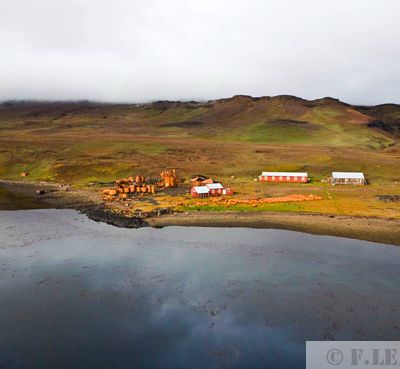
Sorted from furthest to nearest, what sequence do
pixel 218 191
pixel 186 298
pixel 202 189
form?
pixel 218 191
pixel 202 189
pixel 186 298

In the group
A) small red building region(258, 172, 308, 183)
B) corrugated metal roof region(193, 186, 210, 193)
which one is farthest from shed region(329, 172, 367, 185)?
corrugated metal roof region(193, 186, 210, 193)

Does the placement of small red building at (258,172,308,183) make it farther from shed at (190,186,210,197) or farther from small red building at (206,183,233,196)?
shed at (190,186,210,197)

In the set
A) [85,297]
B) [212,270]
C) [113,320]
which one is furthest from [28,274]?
[212,270]

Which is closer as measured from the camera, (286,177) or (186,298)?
(186,298)
